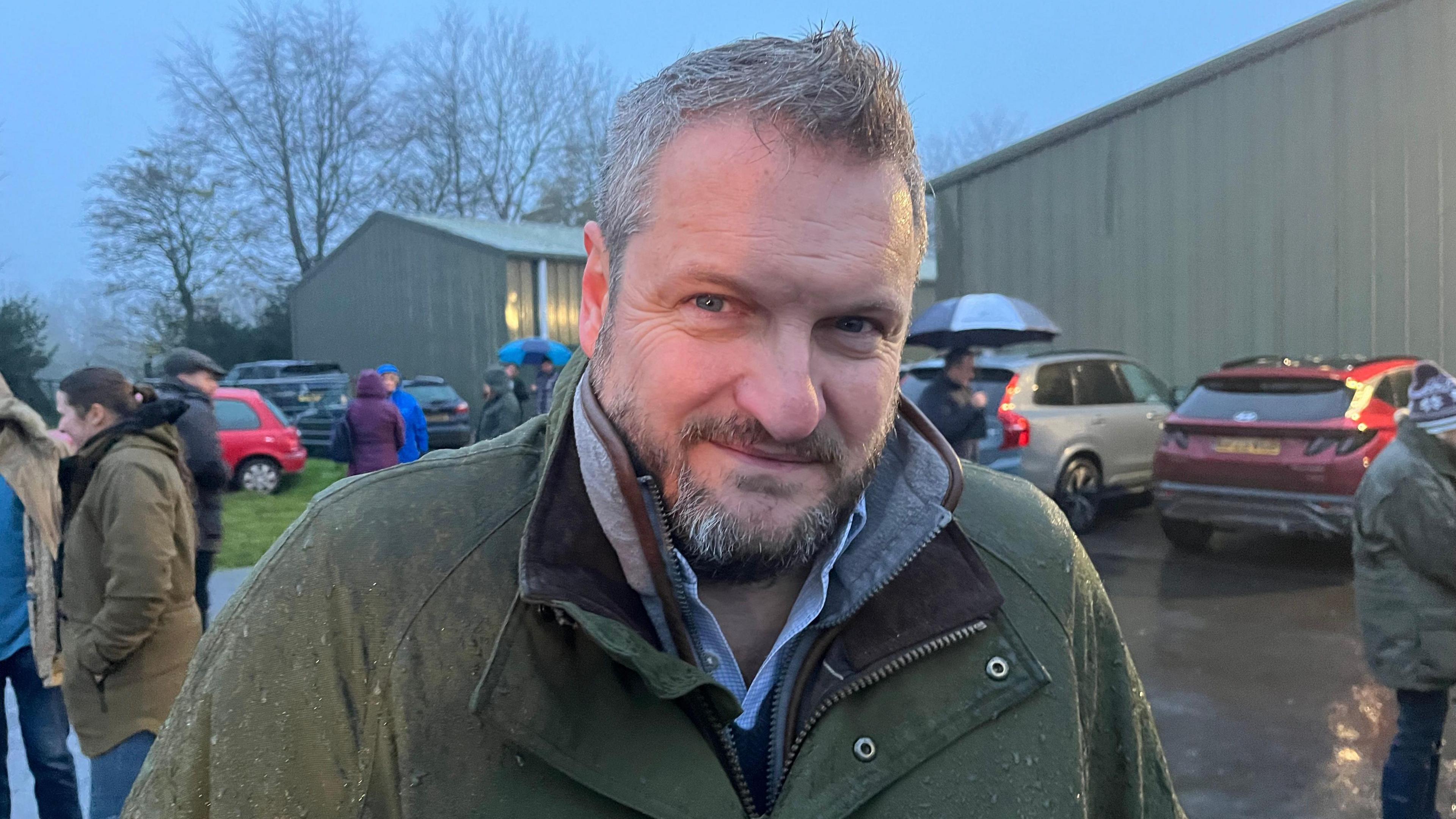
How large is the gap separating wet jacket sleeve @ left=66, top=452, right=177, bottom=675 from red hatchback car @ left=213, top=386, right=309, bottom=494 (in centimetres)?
1076

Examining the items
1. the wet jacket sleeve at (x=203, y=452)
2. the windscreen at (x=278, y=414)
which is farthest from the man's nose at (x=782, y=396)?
the windscreen at (x=278, y=414)

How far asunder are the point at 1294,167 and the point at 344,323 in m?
23.5

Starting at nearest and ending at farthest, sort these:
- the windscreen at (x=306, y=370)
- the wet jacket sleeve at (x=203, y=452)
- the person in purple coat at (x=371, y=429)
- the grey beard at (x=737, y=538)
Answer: the grey beard at (x=737, y=538) < the wet jacket sleeve at (x=203, y=452) < the person in purple coat at (x=371, y=429) < the windscreen at (x=306, y=370)

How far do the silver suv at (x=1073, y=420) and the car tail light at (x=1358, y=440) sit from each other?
6.79 feet

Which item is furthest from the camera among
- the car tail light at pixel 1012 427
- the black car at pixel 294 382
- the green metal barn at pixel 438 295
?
the green metal barn at pixel 438 295

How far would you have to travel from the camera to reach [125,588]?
3.25 metres

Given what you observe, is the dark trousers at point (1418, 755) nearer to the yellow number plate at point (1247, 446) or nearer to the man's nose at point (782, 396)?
the man's nose at point (782, 396)

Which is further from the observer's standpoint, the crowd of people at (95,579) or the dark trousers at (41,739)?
the dark trousers at (41,739)

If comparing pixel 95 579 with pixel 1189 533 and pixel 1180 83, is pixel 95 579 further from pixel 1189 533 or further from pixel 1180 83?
pixel 1180 83

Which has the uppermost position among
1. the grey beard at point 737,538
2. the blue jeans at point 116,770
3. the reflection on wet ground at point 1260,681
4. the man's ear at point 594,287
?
the man's ear at point 594,287

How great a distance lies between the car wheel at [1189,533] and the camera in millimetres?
9328

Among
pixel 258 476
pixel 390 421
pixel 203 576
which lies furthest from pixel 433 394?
pixel 203 576

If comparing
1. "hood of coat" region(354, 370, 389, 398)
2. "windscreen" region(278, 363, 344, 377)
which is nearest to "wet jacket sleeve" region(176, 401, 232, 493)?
"hood of coat" region(354, 370, 389, 398)

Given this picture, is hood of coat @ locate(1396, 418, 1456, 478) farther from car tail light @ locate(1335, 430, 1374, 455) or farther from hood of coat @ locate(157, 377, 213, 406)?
hood of coat @ locate(157, 377, 213, 406)
